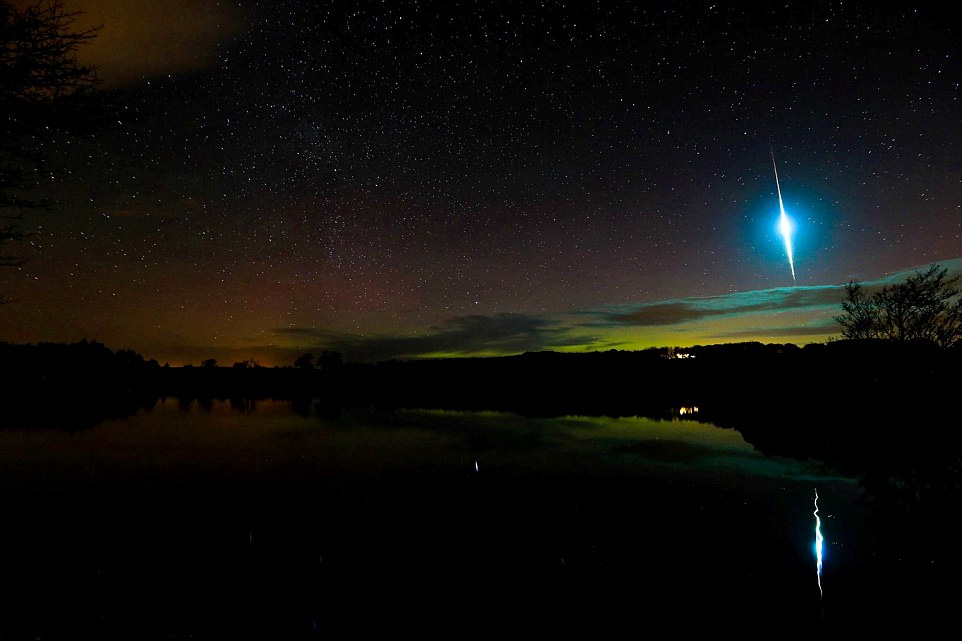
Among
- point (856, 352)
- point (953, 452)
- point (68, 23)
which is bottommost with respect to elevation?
point (953, 452)

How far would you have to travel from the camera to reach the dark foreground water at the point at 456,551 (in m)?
4.79

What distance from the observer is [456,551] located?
6730 mm

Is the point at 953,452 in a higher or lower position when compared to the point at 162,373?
lower

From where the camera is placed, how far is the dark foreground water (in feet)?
15.7

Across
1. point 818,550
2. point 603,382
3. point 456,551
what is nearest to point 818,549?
point 818,550

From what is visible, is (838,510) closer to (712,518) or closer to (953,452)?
(712,518)

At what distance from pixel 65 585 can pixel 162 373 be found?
122386mm

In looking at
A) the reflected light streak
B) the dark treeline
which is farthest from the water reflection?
the dark treeline

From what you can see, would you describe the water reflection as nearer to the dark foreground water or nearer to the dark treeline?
the dark foreground water

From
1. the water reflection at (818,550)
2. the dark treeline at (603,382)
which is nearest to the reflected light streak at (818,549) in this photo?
the water reflection at (818,550)

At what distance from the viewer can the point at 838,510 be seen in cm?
822

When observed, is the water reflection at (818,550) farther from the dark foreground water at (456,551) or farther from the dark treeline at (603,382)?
the dark treeline at (603,382)

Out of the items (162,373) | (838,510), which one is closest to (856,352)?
(838,510)

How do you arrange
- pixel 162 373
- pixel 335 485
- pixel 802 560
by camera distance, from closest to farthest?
pixel 802 560 → pixel 335 485 → pixel 162 373
